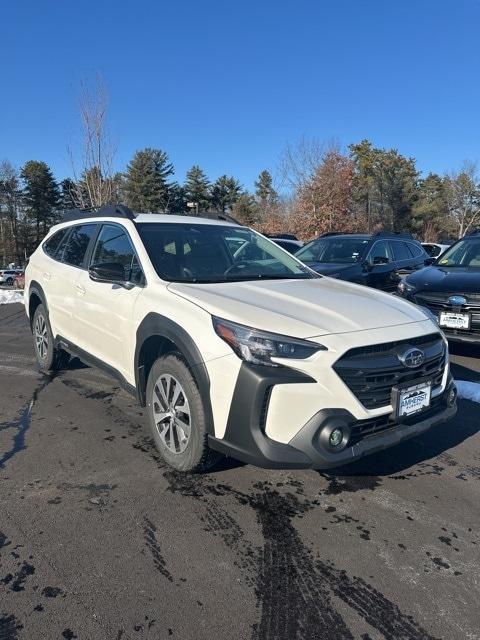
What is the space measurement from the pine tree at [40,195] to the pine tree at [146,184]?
1309 cm

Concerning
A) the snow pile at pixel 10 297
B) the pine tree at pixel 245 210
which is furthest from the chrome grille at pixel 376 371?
the pine tree at pixel 245 210

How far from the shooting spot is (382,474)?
3299 millimetres

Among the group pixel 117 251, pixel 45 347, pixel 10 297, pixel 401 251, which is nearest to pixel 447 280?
pixel 401 251

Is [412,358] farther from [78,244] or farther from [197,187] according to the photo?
[197,187]

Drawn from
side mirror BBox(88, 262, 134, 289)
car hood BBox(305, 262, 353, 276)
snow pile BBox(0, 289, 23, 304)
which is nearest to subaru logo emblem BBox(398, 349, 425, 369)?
side mirror BBox(88, 262, 134, 289)

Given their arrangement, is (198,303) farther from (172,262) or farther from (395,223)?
(395,223)

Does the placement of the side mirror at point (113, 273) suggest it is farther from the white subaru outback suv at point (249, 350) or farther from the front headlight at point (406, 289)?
the front headlight at point (406, 289)

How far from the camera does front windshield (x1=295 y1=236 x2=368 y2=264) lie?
870cm

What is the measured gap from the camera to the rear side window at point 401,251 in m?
9.23

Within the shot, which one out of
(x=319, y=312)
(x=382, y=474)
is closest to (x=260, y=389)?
(x=319, y=312)

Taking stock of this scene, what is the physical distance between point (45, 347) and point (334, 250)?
18.0ft

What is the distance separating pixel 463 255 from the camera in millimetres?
7223

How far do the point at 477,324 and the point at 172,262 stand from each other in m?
3.73

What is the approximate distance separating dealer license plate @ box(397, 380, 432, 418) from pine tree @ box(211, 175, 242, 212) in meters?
65.8
